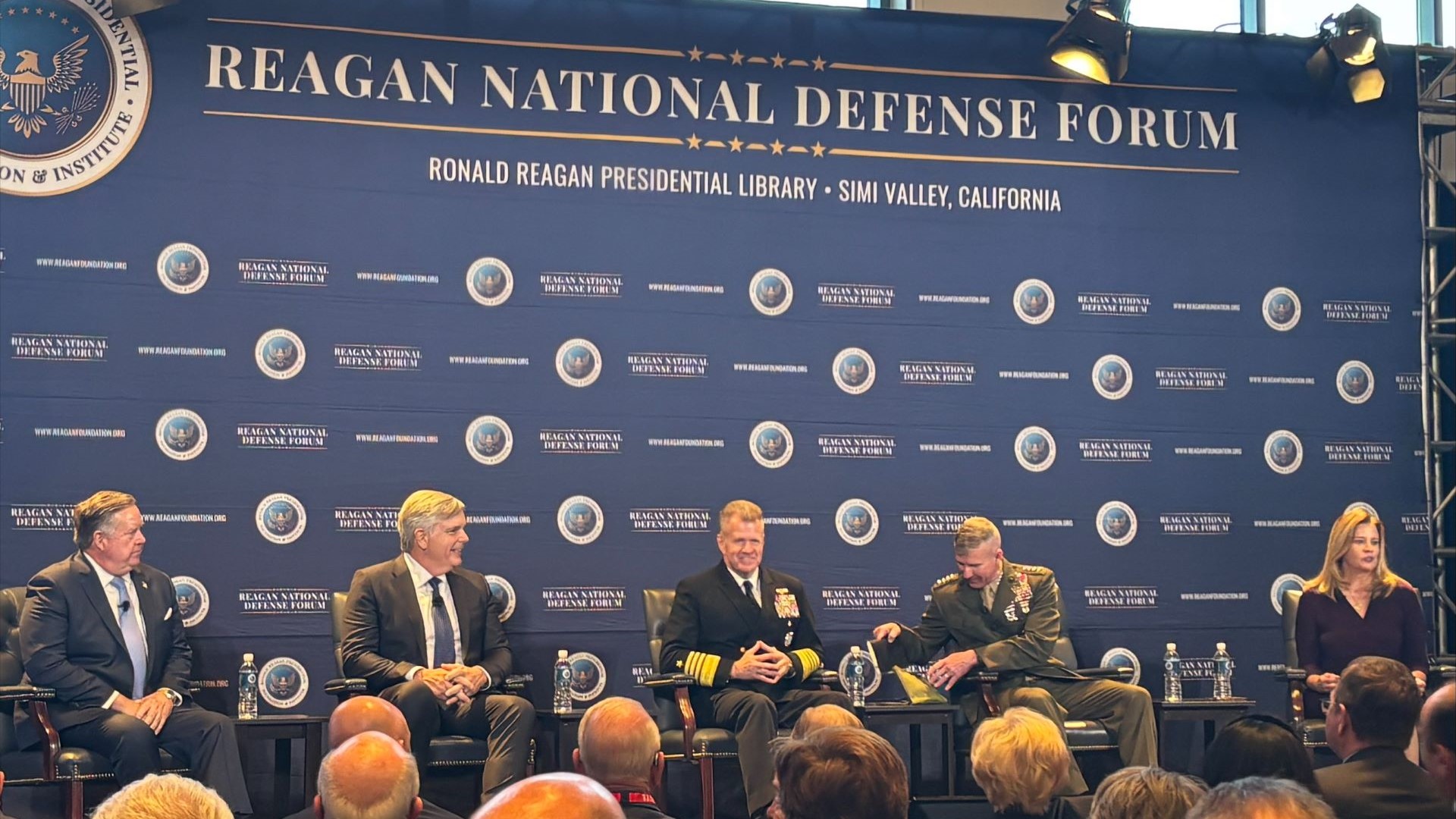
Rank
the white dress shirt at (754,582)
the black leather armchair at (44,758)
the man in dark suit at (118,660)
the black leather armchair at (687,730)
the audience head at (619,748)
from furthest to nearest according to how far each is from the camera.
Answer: the white dress shirt at (754,582), the black leather armchair at (687,730), the man in dark suit at (118,660), the black leather armchair at (44,758), the audience head at (619,748)

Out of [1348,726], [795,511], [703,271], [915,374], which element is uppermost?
[703,271]

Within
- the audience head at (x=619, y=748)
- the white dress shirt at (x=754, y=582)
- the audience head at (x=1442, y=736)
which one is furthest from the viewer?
the white dress shirt at (x=754, y=582)

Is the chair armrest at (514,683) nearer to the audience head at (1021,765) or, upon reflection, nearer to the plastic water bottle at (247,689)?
the plastic water bottle at (247,689)

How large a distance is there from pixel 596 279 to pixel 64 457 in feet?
7.60

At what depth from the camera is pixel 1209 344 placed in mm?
7168

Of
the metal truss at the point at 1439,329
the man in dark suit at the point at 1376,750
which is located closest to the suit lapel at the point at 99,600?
the man in dark suit at the point at 1376,750

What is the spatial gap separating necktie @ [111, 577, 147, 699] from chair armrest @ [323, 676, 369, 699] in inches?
26.4

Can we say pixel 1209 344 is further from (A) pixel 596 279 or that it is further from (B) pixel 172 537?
(B) pixel 172 537

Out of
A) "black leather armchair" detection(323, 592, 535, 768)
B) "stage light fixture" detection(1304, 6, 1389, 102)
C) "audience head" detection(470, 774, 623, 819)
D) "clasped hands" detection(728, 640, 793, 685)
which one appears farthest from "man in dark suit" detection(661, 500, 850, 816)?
"audience head" detection(470, 774, 623, 819)

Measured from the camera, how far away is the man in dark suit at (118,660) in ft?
16.8

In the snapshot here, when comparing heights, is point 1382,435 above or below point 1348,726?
above

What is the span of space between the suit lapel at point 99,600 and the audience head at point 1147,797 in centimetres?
398

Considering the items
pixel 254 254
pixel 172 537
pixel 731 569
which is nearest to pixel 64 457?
pixel 172 537

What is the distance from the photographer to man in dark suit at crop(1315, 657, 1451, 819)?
3.02m
